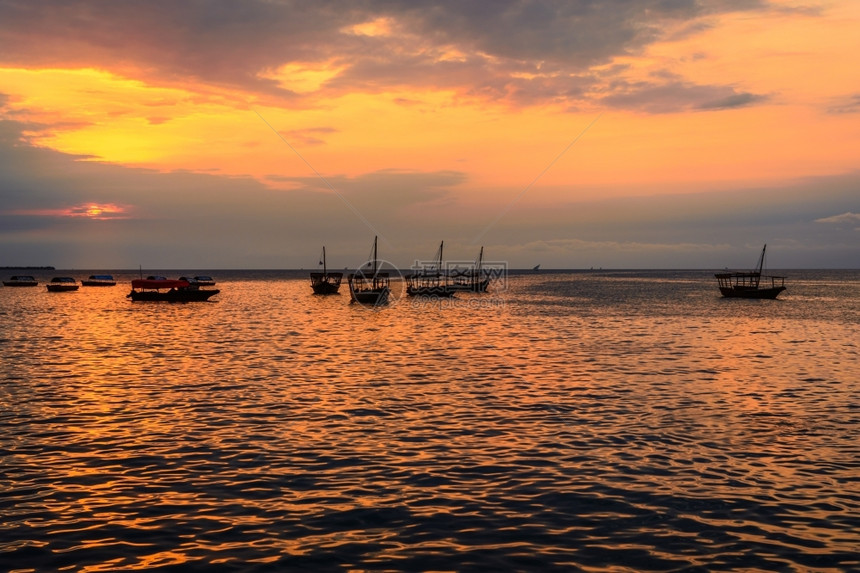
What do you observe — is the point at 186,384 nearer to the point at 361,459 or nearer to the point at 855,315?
the point at 361,459

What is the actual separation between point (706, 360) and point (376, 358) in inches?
673

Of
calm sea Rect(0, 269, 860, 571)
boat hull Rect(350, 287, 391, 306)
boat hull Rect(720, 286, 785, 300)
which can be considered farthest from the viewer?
boat hull Rect(720, 286, 785, 300)

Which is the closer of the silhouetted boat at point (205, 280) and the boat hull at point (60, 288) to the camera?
the silhouetted boat at point (205, 280)

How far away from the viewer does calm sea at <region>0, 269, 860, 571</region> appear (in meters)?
11.2

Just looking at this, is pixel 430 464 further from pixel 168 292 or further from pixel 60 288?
pixel 60 288

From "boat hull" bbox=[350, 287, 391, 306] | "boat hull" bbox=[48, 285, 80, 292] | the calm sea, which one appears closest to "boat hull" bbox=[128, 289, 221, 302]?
"boat hull" bbox=[350, 287, 391, 306]

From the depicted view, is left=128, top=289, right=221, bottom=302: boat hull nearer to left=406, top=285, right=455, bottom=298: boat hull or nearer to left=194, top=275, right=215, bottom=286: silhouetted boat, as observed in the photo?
left=194, top=275, right=215, bottom=286: silhouetted boat

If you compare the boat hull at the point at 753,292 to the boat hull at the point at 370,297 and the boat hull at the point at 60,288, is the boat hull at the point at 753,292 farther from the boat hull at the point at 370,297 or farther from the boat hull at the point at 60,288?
the boat hull at the point at 60,288

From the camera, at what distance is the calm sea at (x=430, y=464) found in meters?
11.2

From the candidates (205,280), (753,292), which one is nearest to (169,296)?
(205,280)

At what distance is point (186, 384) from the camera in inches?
1108

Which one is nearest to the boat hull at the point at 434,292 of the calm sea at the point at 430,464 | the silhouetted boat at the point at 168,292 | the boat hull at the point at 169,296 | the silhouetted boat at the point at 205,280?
A: the boat hull at the point at 169,296

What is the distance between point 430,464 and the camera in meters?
16.2

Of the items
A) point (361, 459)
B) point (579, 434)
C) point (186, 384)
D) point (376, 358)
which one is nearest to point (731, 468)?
point (579, 434)
